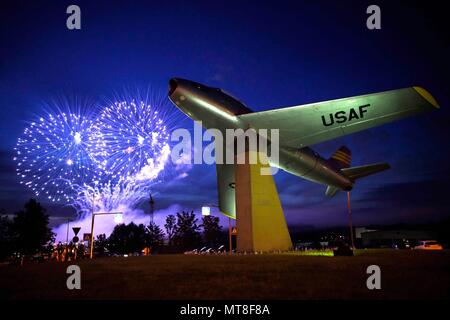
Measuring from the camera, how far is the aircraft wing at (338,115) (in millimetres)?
15633

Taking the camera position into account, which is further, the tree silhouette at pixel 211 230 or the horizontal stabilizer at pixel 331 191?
the tree silhouette at pixel 211 230

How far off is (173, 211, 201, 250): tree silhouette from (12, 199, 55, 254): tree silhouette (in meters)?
32.9

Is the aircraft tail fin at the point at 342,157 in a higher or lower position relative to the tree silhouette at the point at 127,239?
higher

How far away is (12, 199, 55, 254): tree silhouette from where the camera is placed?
220 ft

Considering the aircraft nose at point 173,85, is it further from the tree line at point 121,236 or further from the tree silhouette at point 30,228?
the tree silhouette at point 30,228

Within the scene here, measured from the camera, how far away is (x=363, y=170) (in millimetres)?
25844

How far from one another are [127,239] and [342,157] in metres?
80.6

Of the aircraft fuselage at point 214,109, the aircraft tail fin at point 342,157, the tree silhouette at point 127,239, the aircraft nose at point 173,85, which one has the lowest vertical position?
the tree silhouette at point 127,239

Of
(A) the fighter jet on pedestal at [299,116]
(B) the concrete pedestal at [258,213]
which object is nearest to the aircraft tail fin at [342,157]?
(A) the fighter jet on pedestal at [299,116]

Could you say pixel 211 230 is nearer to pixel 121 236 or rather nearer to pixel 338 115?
pixel 121 236

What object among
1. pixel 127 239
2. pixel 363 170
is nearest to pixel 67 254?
pixel 363 170

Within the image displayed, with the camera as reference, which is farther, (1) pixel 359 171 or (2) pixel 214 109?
(1) pixel 359 171
